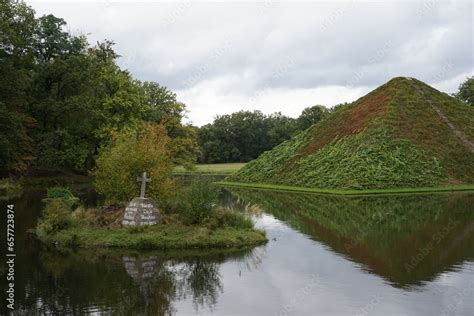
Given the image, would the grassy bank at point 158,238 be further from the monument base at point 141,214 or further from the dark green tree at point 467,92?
the dark green tree at point 467,92

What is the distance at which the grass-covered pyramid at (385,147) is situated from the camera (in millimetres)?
54656

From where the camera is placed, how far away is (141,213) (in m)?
23.2

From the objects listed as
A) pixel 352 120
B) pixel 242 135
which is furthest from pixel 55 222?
pixel 242 135

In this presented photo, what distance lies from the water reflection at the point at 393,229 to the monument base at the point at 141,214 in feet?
→ 25.8

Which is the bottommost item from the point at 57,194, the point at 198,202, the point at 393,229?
the point at 393,229

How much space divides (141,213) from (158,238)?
2.02m

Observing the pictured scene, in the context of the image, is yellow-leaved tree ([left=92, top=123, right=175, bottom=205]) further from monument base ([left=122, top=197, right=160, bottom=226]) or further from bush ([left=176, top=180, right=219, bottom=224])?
monument base ([left=122, top=197, right=160, bottom=226])

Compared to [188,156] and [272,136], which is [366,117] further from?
[272,136]

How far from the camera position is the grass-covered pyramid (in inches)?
2152

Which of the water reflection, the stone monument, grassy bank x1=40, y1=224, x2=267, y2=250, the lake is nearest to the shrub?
grassy bank x1=40, y1=224, x2=267, y2=250

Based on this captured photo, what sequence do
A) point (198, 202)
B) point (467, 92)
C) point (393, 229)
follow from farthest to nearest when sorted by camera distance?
point (467, 92) → point (393, 229) → point (198, 202)

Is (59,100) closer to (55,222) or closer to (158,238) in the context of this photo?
(55,222)

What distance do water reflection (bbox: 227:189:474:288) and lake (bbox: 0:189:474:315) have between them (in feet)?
0.26

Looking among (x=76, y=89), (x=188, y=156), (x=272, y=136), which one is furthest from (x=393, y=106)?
(x=272, y=136)
